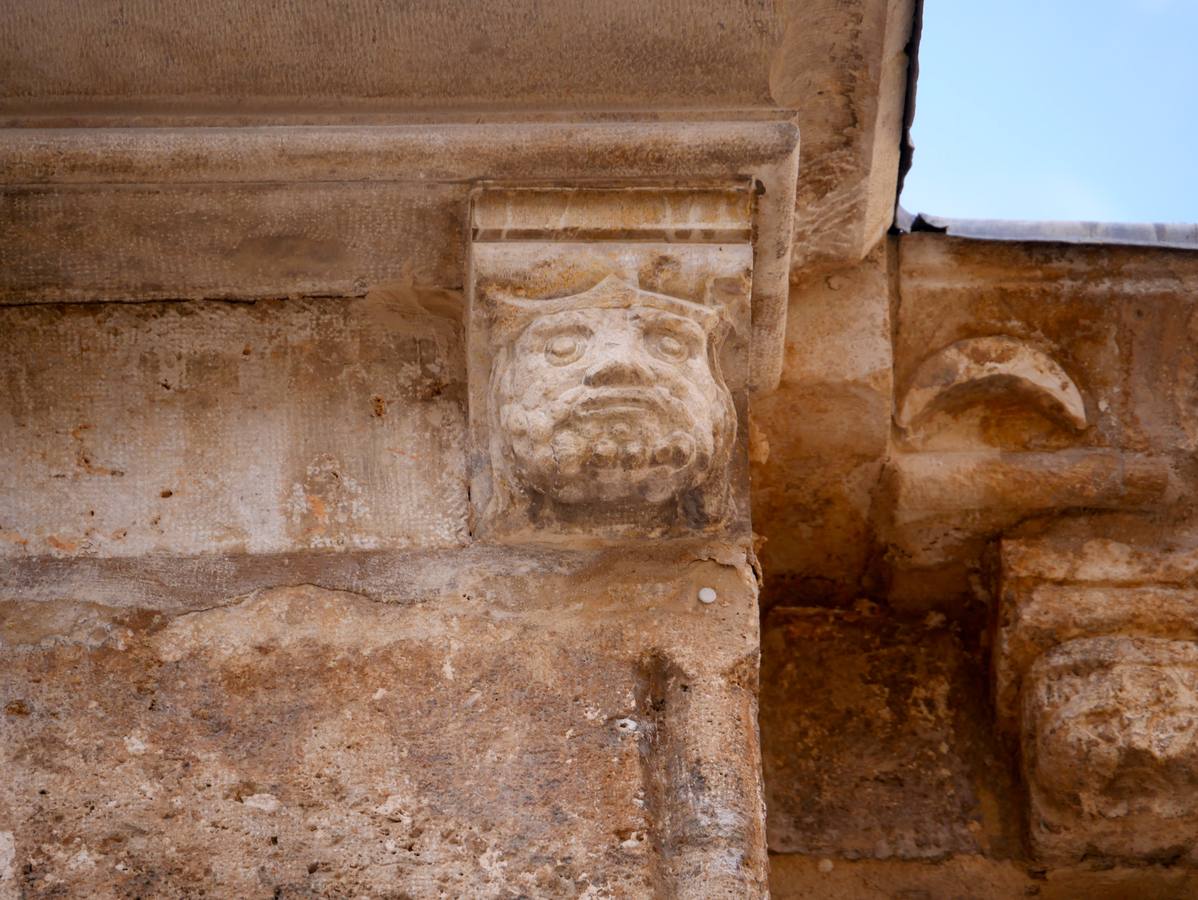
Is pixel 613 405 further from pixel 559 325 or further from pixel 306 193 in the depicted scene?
pixel 306 193

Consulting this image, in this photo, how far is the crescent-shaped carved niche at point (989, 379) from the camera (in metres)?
2.92

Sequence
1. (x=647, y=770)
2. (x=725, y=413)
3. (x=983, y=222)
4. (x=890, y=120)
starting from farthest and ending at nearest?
(x=983, y=222)
(x=890, y=120)
(x=725, y=413)
(x=647, y=770)

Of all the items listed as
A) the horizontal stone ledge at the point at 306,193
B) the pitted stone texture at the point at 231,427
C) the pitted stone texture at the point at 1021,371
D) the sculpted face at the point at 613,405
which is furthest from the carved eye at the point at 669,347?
the pitted stone texture at the point at 1021,371

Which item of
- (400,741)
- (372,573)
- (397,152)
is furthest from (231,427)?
(400,741)

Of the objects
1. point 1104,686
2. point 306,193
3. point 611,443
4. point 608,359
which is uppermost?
point 306,193

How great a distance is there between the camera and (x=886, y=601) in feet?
10.3

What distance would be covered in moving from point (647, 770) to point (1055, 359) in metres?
1.21

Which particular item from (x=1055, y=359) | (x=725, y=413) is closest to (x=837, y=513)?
(x=1055, y=359)

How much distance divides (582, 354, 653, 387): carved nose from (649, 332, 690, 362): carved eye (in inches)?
3.9

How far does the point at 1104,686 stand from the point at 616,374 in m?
1.06

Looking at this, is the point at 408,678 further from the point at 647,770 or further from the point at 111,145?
the point at 111,145

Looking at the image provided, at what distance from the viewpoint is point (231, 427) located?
257cm

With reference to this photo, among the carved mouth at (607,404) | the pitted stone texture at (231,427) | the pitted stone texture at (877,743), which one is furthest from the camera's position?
the pitted stone texture at (877,743)

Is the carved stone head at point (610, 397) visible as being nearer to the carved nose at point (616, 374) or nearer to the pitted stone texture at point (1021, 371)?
the carved nose at point (616, 374)
